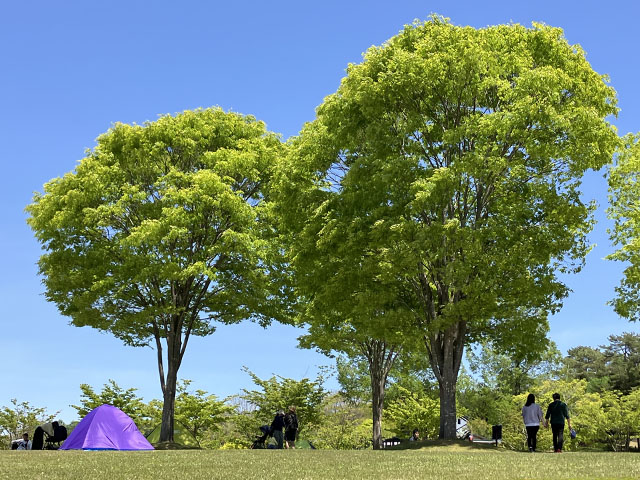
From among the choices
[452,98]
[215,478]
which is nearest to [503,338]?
[452,98]

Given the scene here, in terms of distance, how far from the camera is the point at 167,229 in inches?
1147

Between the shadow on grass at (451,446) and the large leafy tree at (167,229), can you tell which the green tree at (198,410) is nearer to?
the large leafy tree at (167,229)

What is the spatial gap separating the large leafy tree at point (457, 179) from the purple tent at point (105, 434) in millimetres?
9647

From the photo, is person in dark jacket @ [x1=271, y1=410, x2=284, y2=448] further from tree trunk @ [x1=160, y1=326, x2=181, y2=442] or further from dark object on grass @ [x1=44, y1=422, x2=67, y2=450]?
dark object on grass @ [x1=44, y1=422, x2=67, y2=450]

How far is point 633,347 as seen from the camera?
86.6 meters

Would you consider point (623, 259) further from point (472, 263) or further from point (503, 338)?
point (472, 263)

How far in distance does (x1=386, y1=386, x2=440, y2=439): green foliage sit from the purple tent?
3172 cm

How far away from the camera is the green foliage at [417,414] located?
53.9 m

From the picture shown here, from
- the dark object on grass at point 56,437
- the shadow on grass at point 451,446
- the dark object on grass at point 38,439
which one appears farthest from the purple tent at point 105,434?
the shadow on grass at point 451,446

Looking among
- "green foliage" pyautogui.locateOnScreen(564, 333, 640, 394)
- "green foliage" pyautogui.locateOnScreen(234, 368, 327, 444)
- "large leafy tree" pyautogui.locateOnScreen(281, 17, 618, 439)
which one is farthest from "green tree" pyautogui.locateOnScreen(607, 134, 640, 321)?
"green foliage" pyautogui.locateOnScreen(564, 333, 640, 394)

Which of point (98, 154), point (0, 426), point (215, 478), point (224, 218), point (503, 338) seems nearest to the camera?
point (215, 478)

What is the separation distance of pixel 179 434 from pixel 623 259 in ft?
87.5

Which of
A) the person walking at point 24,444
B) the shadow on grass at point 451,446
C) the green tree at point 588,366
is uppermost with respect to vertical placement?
the green tree at point 588,366

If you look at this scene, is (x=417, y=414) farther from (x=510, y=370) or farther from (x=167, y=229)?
(x=167, y=229)
